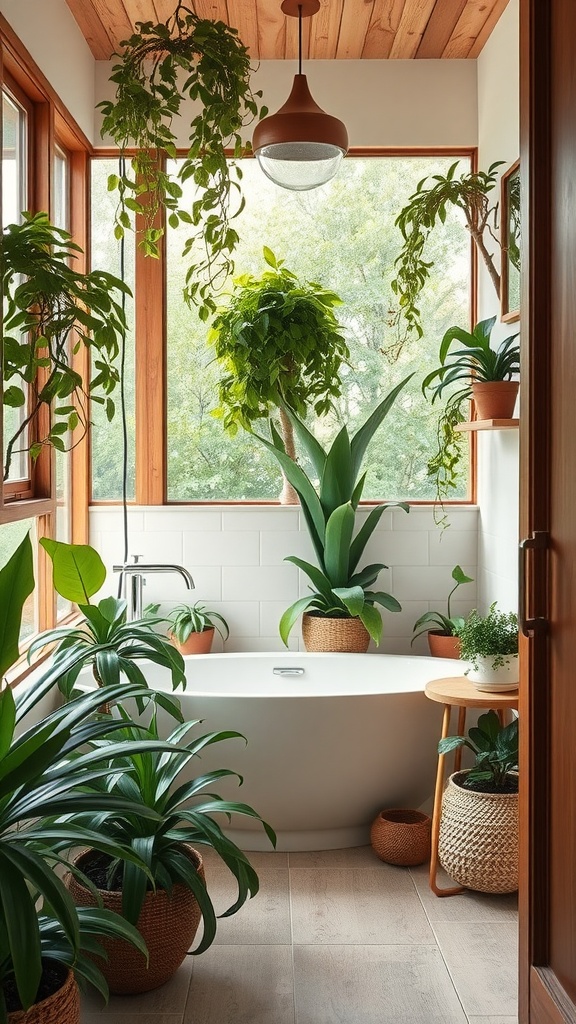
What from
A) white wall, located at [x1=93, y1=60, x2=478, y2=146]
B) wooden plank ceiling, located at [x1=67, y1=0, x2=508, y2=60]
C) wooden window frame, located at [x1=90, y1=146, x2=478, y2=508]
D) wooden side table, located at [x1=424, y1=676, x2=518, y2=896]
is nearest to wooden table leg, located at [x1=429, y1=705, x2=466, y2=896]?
wooden side table, located at [x1=424, y1=676, x2=518, y2=896]

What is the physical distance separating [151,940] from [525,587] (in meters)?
1.30

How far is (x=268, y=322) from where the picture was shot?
3766 mm

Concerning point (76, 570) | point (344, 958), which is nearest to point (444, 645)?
point (344, 958)

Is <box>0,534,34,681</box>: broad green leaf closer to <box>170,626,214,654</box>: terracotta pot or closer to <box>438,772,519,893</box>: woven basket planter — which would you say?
<box>438,772,519,893</box>: woven basket planter

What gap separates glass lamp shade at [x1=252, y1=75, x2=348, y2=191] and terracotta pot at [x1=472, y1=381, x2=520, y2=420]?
0.94 meters

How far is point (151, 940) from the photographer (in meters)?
2.39

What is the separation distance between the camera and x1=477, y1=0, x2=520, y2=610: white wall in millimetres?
3658

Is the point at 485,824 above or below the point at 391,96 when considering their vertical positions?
below

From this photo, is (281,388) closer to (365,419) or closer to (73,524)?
(365,419)

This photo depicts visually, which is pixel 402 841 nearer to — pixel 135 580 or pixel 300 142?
pixel 135 580

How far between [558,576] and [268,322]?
2127mm

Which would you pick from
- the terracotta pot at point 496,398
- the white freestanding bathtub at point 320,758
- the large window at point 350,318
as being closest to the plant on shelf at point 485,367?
the terracotta pot at point 496,398

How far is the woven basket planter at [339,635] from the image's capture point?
392 centimetres

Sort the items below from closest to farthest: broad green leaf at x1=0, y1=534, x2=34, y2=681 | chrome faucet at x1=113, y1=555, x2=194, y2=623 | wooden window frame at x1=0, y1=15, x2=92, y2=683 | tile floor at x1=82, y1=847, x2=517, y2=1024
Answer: broad green leaf at x1=0, y1=534, x2=34, y2=681
tile floor at x1=82, y1=847, x2=517, y2=1024
wooden window frame at x1=0, y1=15, x2=92, y2=683
chrome faucet at x1=113, y1=555, x2=194, y2=623
